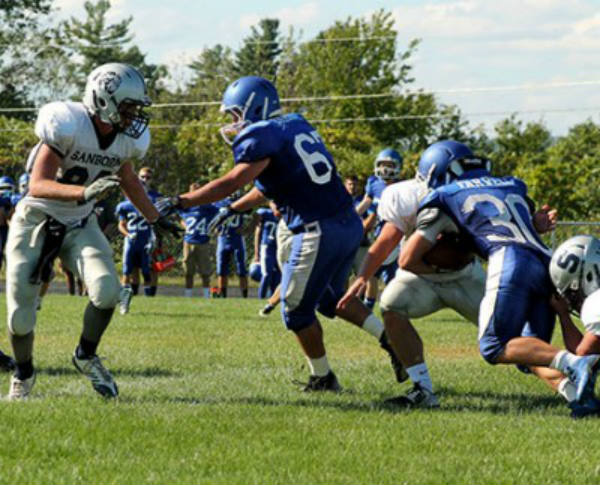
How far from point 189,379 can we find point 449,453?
2.76 metres

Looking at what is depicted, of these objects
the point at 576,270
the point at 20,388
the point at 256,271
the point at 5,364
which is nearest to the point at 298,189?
the point at 576,270

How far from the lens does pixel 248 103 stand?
6.16 m

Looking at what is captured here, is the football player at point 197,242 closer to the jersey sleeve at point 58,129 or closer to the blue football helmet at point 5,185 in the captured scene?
the blue football helmet at point 5,185

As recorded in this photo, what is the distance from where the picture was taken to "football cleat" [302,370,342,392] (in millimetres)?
6613

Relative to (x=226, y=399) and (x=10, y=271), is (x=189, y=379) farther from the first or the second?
(x=10, y=271)

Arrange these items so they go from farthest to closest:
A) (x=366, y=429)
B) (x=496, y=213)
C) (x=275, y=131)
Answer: (x=275, y=131) → (x=496, y=213) → (x=366, y=429)

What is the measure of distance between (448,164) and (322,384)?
5.15 feet

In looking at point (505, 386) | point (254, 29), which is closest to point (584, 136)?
point (505, 386)

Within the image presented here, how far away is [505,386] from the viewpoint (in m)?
6.98

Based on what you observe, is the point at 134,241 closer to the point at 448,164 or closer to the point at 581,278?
the point at 448,164

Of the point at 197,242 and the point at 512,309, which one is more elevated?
the point at 512,309

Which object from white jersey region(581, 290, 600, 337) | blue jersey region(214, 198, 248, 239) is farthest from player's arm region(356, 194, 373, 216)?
white jersey region(581, 290, 600, 337)

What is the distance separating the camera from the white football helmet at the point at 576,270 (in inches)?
213

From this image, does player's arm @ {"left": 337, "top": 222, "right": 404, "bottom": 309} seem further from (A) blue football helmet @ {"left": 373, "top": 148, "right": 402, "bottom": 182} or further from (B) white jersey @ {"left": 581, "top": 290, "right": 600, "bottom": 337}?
(A) blue football helmet @ {"left": 373, "top": 148, "right": 402, "bottom": 182}
